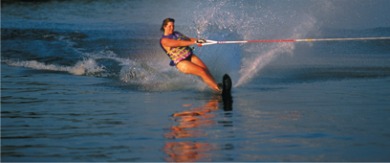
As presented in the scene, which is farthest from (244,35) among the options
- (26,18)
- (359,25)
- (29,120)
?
(26,18)

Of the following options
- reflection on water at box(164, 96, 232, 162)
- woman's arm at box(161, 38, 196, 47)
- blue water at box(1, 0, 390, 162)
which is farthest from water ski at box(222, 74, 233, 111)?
woman's arm at box(161, 38, 196, 47)

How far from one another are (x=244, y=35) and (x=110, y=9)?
18.8m

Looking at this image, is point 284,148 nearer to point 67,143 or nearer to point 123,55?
point 67,143

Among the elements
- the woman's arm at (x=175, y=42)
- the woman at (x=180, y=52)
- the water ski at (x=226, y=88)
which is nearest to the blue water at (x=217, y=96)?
the water ski at (x=226, y=88)

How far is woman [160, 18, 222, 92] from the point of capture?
11727mm

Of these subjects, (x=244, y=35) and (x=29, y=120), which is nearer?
(x=29, y=120)

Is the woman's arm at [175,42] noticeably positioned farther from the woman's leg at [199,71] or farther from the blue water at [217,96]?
the blue water at [217,96]

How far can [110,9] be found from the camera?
114 feet

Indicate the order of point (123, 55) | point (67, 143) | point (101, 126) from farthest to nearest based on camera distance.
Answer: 1. point (123, 55)
2. point (101, 126)
3. point (67, 143)

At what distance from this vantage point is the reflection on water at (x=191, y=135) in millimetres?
7461

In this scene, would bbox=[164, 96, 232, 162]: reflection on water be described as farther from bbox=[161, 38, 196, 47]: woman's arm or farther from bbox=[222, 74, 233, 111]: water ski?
bbox=[161, 38, 196, 47]: woman's arm

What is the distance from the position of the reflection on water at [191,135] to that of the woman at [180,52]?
0.95m

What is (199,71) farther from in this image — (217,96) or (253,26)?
(253,26)

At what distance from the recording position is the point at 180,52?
39.1 feet
